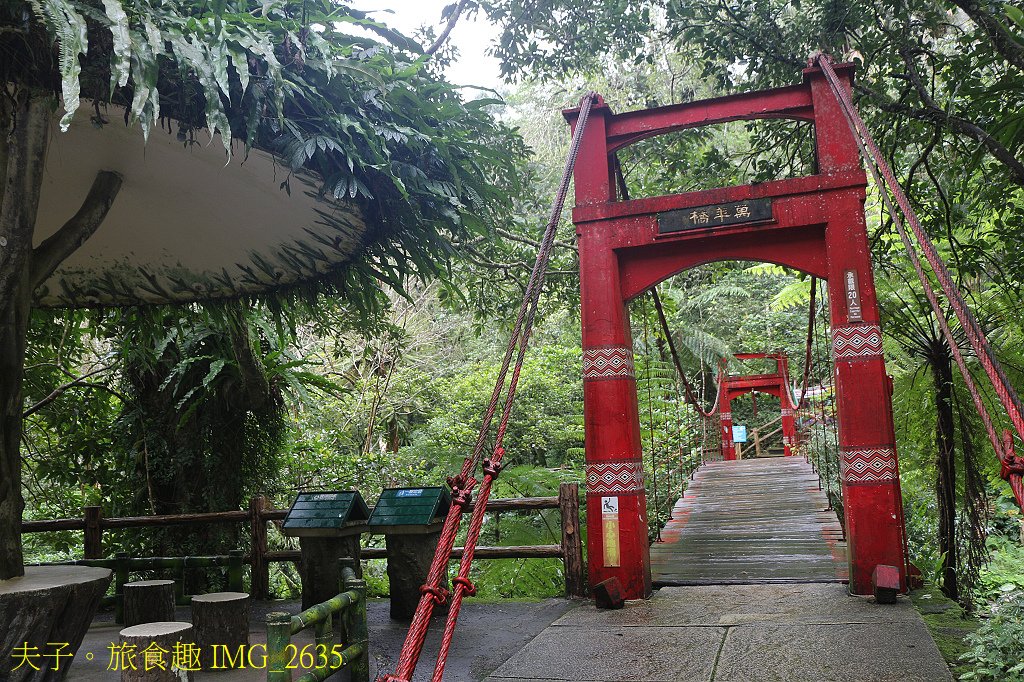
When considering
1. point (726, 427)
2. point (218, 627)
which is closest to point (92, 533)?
point (218, 627)

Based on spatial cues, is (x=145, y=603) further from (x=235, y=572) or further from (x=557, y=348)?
(x=557, y=348)

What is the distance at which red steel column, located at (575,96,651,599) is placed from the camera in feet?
15.3

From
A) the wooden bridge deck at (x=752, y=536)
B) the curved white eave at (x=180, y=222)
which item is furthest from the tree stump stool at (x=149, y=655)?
the wooden bridge deck at (x=752, y=536)

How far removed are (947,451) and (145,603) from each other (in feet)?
17.1

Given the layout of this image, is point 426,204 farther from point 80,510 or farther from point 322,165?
point 80,510

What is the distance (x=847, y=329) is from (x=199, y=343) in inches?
213

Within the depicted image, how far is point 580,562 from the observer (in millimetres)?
5109

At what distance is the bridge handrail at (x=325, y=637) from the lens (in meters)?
2.60

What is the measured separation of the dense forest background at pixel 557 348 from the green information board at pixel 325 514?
1259 millimetres

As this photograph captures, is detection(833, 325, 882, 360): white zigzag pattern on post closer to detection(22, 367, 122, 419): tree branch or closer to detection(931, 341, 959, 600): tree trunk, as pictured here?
detection(931, 341, 959, 600): tree trunk

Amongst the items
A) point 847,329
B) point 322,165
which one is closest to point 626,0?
point 847,329

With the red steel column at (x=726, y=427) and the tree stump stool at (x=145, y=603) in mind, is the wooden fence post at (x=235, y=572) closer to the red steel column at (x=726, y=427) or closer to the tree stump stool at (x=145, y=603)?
the tree stump stool at (x=145, y=603)

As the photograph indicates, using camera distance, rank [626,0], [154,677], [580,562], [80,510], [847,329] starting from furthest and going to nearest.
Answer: [80,510] < [626,0] < [580,562] < [847,329] < [154,677]

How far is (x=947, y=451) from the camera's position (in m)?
5.37
